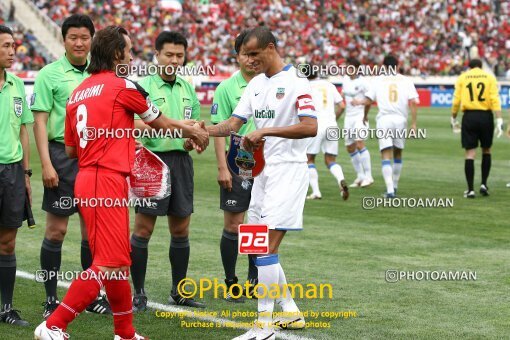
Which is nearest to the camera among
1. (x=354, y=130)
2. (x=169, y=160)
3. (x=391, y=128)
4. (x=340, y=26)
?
(x=169, y=160)

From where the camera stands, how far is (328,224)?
1273cm

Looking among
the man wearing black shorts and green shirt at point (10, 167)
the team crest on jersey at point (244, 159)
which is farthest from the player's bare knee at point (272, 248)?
the man wearing black shorts and green shirt at point (10, 167)

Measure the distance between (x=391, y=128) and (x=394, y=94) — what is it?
1.92 ft

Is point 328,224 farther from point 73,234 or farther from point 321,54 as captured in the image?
point 321,54

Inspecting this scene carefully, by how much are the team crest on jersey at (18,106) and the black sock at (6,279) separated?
1156 mm

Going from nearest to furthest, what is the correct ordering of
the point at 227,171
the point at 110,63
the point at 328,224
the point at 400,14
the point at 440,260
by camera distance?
the point at 110,63 < the point at 227,171 < the point at 440,260 < the point at 328,224 < the point at 400,14

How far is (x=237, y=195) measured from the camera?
8.43 metres

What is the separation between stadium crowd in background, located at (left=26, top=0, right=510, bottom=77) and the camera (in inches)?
1821

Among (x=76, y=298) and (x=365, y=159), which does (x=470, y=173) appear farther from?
(x=76, y=298)

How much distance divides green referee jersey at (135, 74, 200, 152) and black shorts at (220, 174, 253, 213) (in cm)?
71

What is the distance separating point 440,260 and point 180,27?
3816 centimetres

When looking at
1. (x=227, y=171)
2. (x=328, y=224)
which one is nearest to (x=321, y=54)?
(x=328, y=224)

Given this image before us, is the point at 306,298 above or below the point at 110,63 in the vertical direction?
below

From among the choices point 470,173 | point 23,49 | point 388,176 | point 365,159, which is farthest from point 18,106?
point 23,49
